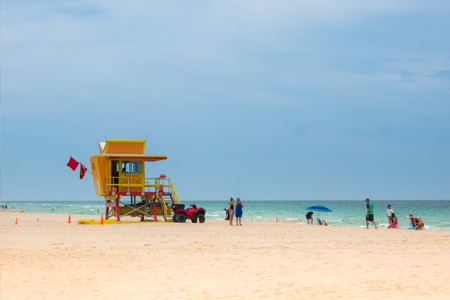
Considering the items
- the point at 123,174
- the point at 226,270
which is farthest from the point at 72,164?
the point at 226,270

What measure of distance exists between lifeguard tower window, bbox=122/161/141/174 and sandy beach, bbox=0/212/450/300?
45.6 ft

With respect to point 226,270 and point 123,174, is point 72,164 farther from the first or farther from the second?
point 226,270

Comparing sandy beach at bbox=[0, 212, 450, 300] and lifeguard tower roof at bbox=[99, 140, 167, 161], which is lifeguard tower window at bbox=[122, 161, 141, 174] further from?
sandy beach at bbox=[0, 212, 450, 300]

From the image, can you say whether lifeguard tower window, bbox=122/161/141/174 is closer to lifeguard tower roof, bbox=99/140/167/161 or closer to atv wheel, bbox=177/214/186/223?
lifeguard tower roof, bbox=99/140/167/161

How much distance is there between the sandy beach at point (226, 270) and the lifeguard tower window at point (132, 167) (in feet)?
45.6

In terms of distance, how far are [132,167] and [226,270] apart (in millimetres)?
20757

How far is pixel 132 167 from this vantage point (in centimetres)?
3069

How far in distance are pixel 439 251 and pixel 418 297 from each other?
714 centimetres

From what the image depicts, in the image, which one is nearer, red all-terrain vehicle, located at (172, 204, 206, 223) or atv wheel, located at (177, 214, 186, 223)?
atv wheel, located at (177, 214, 186, 223)

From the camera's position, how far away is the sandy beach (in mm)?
8547

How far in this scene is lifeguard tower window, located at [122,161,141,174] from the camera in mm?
30641

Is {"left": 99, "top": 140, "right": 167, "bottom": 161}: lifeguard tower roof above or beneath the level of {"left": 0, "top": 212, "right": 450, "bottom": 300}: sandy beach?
above

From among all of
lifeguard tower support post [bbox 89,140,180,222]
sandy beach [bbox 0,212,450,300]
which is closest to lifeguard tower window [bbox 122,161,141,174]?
lifeguard tower support post [bbox 89,140,180,222]

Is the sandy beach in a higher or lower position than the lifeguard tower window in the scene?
lower
